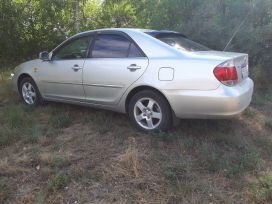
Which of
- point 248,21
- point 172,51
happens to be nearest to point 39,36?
point 248,21

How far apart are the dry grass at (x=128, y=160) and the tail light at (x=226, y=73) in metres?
0.85

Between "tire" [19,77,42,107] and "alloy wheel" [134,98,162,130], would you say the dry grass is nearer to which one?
"alloy wheel" [134,98,162,130]

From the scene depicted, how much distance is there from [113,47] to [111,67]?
378 millimetres

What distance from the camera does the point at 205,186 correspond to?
13.4ft

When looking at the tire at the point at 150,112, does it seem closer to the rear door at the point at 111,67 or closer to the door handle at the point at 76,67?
the rear door at the point at 111,67

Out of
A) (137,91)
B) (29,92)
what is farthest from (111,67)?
(29,92)

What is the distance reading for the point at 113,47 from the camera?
584 centimetres

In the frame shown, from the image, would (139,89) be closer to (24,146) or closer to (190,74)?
(190,74)

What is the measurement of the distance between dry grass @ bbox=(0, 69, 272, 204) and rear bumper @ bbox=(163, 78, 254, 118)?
0.41 m

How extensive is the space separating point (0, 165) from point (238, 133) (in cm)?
325

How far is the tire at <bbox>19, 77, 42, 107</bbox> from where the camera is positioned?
6.98 m

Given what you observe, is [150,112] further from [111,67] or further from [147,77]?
[111,67]

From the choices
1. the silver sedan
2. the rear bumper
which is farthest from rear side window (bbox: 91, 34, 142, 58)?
the rear bumper

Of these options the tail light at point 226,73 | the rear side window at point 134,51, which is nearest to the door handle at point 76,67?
the rear side window at point 134,51
